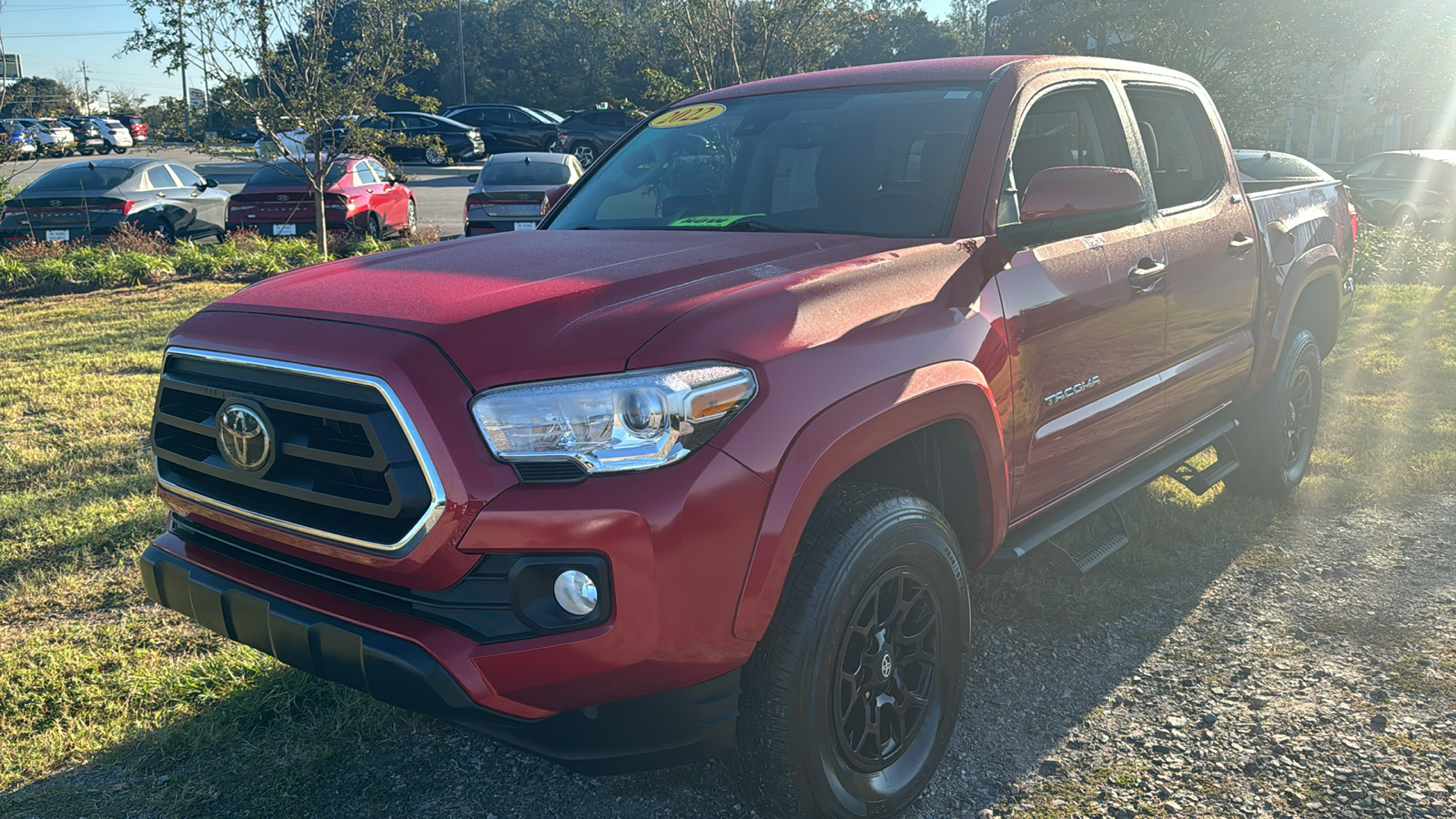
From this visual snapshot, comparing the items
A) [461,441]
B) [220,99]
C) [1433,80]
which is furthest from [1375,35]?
[461,441]

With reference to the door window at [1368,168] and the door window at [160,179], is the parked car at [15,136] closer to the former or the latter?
the door window at [160,179]

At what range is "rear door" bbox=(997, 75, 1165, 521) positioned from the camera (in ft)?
10.0

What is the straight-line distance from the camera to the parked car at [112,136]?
41594 millimetres

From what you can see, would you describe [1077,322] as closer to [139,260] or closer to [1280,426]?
[1280,426]

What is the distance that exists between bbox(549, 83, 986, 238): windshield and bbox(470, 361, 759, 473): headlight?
1.23 meters

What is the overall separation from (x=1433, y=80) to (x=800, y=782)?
23.2 m

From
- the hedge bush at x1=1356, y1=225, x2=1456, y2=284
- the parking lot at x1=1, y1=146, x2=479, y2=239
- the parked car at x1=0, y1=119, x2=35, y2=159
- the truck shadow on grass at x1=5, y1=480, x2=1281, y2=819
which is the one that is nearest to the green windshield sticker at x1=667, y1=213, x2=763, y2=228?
the truck shadow on grass at x1=5, y1=480, x2=1281, y2=819

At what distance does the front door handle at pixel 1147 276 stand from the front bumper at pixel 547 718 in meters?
2.05

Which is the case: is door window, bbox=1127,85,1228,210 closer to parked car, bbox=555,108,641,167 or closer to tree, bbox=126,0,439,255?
tree, bbox=126,0,439,255

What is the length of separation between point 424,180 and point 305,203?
1560 centimetres

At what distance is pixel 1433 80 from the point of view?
2020 cm

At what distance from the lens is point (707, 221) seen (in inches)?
135

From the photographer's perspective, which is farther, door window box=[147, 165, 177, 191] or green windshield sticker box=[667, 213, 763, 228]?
door window box=[147, 165, 177, 191]

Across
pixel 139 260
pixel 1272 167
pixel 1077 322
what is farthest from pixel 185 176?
pixel 1077 322
